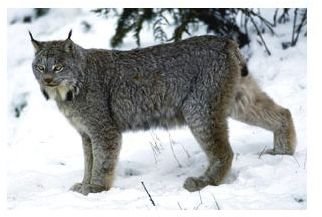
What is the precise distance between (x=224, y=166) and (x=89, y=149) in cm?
127

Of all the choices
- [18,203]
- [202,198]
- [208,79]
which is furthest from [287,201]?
[18,203]

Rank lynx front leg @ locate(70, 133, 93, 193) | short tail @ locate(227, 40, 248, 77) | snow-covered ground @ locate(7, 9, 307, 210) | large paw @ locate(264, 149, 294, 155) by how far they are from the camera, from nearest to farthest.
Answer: snow-covered ground @ locate(7, 9, 307, 210), short tail @ locate(227, 40, 248, 77), lynx front leg @ locate(70, 133, 93, 193), large paw @ locate(264, 149, 294, 155)

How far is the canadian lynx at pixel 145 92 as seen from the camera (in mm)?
5781

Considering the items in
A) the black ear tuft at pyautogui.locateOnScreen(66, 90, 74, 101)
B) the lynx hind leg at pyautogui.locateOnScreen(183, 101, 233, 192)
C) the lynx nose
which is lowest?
the lynx hind leg at pyautogui.locateOnScreen(183, 101, 233, 192)

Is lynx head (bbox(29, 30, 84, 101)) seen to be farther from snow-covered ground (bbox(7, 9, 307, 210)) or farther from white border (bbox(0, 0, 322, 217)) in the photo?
snow-covered ground (bbox(7, 9, 307, 210))

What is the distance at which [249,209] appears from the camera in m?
4.81

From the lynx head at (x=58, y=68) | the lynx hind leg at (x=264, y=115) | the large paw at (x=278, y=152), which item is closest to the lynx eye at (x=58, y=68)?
the lynx head at (x=58, y=68)

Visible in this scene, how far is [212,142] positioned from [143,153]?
1.07m

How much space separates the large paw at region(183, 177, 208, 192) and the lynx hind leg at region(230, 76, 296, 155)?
759 millimetres

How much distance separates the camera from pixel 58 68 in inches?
226

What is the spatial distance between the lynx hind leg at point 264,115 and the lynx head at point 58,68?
148 cm

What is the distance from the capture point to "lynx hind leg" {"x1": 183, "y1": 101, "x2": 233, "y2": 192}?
18.9 ft

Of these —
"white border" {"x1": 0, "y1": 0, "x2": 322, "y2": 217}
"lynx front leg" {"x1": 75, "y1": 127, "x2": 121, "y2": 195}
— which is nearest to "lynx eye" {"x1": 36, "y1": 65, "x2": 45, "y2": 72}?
"white border" {"x1": 0, "y1": 0, "x2": 322, "y2": 217}

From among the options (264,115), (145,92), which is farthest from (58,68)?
(264,115)
